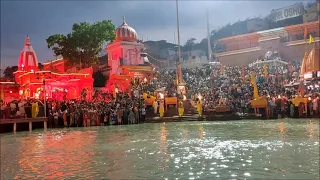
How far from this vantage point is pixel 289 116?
25094 millimetres

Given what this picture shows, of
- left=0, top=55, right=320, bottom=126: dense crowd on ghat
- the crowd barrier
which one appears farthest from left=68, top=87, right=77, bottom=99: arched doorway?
the crowd barrier

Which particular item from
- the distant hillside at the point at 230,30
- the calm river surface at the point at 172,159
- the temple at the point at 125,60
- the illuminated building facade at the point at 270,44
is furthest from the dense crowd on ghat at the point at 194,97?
the distant hillside at the point at 230,30

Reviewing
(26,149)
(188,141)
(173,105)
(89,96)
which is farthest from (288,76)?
(26,149)

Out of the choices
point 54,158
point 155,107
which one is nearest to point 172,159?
point 54,158

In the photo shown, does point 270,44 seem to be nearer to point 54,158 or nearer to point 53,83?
point 53,83

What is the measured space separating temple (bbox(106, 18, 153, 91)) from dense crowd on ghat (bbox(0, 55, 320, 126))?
4.47 ft

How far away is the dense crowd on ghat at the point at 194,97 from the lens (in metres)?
23.1

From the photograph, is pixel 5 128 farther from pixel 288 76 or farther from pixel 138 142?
pixel 288 76

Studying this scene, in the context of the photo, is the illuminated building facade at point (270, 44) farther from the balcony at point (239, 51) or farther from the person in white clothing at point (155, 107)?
the person in white clothing at point (155, 107)

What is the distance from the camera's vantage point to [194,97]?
98.3ft

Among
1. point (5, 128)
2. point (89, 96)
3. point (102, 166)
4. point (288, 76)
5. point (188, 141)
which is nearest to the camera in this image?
point (102, 166)

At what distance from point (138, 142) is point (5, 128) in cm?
1173

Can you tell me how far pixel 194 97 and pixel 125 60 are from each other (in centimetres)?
1095

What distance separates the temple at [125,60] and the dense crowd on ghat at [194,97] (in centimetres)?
136
